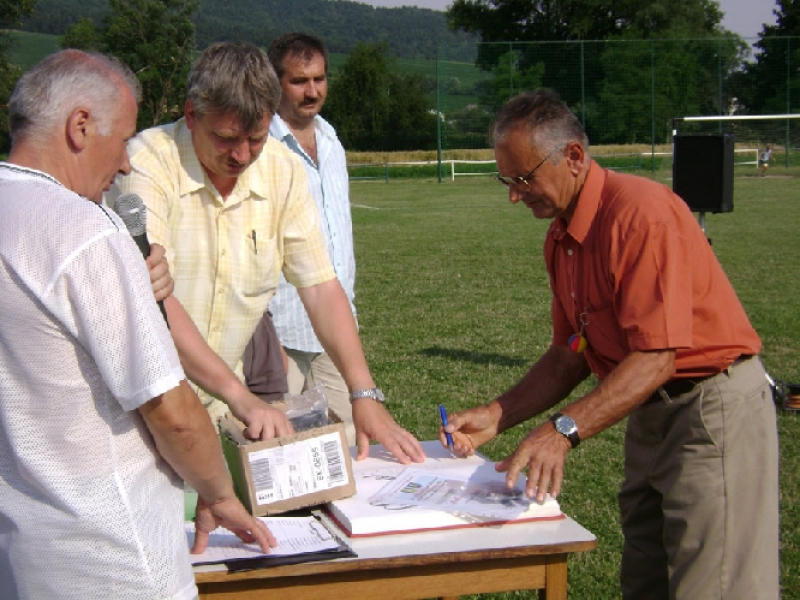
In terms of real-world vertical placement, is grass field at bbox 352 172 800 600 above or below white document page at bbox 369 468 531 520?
below

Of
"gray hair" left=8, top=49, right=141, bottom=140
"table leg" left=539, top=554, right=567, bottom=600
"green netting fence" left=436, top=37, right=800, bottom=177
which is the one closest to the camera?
"gray hair" left=8, top=49, right=141, bottom=140

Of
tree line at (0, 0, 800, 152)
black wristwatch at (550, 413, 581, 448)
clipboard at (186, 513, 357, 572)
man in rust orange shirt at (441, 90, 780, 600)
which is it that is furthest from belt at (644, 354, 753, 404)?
tree line at (0, 0, 800, 152)

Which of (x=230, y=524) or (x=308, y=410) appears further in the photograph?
(x=308, y=410)

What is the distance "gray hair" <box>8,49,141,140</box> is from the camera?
192 centimetres

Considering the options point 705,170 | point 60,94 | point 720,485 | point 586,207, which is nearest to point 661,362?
point 720,485

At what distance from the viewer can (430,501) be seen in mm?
2559

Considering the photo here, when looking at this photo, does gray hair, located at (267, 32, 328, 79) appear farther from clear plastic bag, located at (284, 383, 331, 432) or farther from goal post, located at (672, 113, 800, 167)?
goal post, located at (672, 113, 800, 167)

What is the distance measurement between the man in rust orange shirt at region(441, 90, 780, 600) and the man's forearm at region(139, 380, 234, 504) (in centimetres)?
82

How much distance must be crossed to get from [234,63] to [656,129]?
1293 inches

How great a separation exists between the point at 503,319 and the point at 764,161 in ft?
80.4

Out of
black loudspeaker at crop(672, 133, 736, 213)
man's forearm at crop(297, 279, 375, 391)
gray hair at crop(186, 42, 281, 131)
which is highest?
gray hair at crop(186, 42, 281, 131)

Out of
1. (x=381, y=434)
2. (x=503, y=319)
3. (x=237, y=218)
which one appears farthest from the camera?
(x=503, y=319)

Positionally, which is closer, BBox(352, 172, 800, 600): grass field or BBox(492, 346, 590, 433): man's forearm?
BBox(492, 346, 590, 433): man's forearm

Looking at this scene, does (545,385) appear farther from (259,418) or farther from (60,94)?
(60,94)
